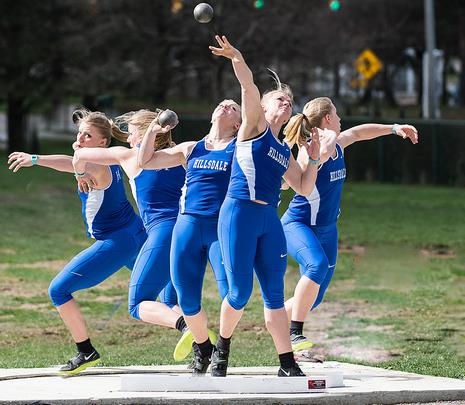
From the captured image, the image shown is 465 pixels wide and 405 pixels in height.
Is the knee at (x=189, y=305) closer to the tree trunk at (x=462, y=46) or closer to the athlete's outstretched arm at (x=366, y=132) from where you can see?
the athlete's outstretched arm at (x=366, y=132)

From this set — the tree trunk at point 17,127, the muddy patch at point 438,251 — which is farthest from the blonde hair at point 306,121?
the tree trunk at point 17,127

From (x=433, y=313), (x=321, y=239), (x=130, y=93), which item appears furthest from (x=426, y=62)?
(x=321, y=239)

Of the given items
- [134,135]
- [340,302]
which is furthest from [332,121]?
[340,302]

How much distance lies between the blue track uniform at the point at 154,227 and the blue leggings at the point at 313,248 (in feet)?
3.18

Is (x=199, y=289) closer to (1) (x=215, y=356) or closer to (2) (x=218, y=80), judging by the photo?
(1) (x=215, y=356)

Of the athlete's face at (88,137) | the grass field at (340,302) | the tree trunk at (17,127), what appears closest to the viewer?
the athlete's face at (88,137)

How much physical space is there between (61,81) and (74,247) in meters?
20.8

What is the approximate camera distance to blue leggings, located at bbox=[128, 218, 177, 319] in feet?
26.6

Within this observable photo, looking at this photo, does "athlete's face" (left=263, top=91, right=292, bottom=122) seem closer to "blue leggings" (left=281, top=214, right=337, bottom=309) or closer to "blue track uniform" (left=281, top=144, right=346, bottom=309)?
"blue track uniform" (left=281, top=144, right=346, bottom=309)

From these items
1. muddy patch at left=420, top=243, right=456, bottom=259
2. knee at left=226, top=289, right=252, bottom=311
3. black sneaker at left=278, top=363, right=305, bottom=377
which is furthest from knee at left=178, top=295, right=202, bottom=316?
muddy patch at left=420, top=243, right=456, bottom=259

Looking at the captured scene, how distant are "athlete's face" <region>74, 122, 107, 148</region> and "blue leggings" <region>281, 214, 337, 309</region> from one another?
1.50m

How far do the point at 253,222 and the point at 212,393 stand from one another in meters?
1.07

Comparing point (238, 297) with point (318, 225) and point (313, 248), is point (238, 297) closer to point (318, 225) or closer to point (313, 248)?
point (313, 248)

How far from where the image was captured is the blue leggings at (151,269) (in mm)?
8117
